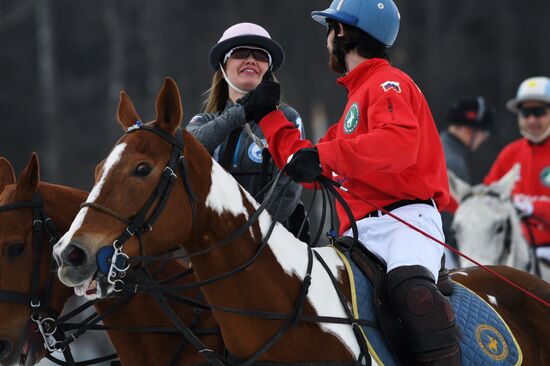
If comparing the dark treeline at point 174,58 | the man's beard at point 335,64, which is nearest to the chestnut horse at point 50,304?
the man's beard at point 335,64

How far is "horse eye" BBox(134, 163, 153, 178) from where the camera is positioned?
4.19 metres

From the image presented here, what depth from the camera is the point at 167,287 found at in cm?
450

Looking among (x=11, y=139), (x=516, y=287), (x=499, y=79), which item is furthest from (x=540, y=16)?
(x=516, y=287)

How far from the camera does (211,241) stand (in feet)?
14.6

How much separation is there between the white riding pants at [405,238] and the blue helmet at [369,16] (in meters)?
0.88

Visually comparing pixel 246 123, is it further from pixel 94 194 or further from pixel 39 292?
pixel 94 194

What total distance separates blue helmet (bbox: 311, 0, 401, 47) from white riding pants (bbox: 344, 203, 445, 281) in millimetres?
881

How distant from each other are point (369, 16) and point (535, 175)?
5477 millimetres

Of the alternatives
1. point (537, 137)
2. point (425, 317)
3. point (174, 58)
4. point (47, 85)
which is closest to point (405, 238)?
point (425, 317)

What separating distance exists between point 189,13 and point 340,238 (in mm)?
26213

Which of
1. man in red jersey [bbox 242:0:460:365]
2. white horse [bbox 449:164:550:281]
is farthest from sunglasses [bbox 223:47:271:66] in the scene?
white horse [bbox 449:164:550:281]

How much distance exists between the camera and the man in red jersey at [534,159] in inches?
379

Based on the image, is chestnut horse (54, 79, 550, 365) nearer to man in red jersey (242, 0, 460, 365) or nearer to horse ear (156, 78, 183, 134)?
horse ear (156, 78, 183, 134)

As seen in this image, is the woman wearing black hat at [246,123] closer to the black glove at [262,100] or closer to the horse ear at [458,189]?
the black glove at [262,100]
